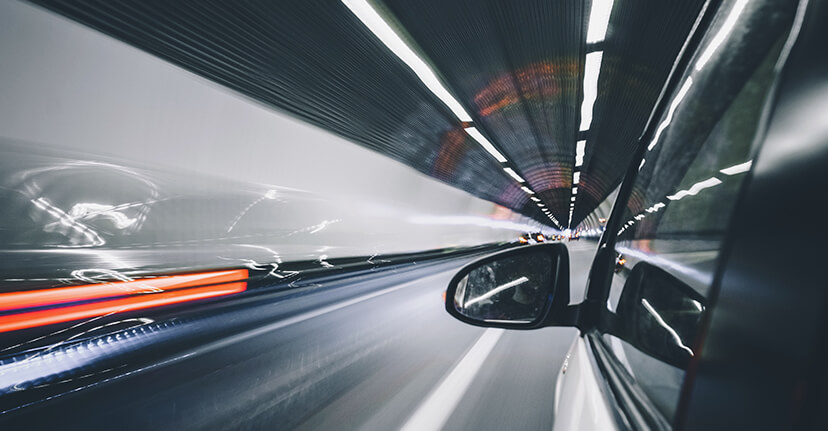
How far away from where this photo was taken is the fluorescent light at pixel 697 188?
84 centimetres

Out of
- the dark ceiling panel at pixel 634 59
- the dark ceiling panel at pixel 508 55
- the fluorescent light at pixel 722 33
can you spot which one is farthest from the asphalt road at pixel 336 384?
the dark ceiling panel at pixel 508 55

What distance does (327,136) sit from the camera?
1184 centimetres

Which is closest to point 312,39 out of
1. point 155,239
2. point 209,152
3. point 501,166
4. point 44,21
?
point 209,152

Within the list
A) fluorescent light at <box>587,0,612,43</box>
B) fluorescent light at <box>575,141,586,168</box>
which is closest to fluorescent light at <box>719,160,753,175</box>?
fluorescent light at <box>587,0,612,43</box>

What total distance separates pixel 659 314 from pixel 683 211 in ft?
0.80

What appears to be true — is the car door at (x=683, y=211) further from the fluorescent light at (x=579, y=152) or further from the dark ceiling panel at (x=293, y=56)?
the fluorescent light at (x=579, y=152)

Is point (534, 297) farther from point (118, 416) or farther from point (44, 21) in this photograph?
point (44, 21)

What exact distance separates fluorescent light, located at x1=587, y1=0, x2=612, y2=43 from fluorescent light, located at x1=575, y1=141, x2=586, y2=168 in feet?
37.4

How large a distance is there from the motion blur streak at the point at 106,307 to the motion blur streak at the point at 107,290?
124 mm

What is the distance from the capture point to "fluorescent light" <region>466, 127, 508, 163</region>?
15734mm

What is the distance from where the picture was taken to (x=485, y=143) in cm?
1780

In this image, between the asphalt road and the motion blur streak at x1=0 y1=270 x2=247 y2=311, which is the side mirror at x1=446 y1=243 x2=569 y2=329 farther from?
the motion blur streak at x1=0 y1=270 x2=247 y2=311

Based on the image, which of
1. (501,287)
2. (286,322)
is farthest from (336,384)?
(501,287)

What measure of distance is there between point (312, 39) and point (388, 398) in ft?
21.9
